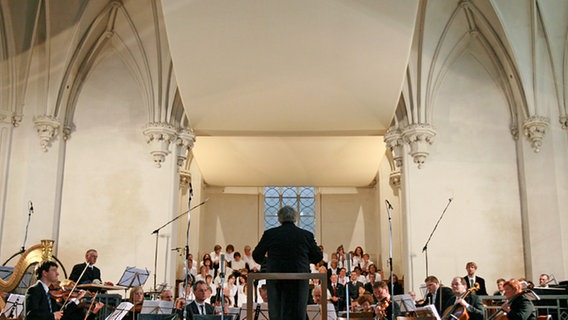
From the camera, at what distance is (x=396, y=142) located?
14.7m

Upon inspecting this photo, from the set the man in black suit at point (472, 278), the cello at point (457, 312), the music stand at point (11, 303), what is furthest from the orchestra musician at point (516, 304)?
the music stand at point (11, 303)

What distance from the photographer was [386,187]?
Result: 18203mm

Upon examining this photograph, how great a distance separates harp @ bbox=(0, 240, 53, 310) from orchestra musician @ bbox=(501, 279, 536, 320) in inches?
327

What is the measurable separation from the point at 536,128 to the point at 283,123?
5.60 metres

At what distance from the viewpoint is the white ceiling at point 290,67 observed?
11125mm

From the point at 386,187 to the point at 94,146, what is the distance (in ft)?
26.6

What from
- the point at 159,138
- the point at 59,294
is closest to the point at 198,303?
the point at 59,294

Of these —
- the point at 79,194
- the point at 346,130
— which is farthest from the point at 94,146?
the point at 346,130

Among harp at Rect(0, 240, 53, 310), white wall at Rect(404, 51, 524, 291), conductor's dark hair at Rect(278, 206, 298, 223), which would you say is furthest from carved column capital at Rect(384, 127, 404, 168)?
conductor's dark hair at Rect(278, 206, 298, 223)

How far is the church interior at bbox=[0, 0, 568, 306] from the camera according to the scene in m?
13.6

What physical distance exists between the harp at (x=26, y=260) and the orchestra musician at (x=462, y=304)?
7535mm

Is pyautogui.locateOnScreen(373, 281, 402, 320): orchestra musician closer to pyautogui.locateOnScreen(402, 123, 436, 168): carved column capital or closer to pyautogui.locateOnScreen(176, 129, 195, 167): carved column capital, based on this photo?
pyautogui.locateOnScreen(402, 123, 436, 168): carved column capital

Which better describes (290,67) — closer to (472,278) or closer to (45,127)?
(472,278)

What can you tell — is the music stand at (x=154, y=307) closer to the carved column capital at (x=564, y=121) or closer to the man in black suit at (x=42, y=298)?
the man in black suit at (x=42, y=298)
